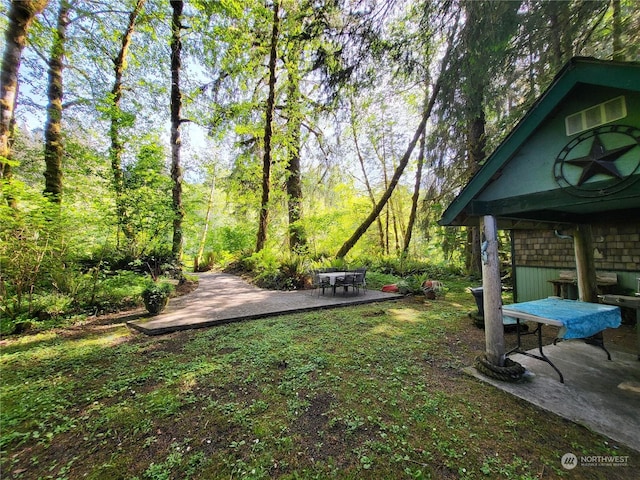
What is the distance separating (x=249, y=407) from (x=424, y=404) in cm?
169

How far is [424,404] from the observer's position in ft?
8.06

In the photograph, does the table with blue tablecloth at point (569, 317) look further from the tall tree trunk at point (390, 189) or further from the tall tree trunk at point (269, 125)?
the tall tree trunk at point (269, 125)

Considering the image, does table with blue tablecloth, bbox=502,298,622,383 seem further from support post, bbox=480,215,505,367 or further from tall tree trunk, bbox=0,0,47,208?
tall tree trunk, bbox=0,0,47,208

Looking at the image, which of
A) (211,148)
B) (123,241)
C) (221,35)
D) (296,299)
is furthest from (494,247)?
(211,148)

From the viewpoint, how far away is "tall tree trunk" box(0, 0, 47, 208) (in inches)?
166

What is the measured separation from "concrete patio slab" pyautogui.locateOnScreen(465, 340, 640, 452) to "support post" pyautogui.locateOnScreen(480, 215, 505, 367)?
1.09 ft

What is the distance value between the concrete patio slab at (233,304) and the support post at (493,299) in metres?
3.78

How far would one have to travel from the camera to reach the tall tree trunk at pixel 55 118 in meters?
6.45

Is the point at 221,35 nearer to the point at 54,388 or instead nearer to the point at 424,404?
the point at 54,388

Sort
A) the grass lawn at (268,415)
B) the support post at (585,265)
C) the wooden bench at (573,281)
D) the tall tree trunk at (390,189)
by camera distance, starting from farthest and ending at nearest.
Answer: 1. the tall tree trunk at (390,189)
2. the wooden bench at (573,281)
3. the support post at (585,265)
4. the grass lawn at (268,415)

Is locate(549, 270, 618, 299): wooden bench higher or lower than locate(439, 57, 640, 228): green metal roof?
lower

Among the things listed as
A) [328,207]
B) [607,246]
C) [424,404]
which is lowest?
[424,404]

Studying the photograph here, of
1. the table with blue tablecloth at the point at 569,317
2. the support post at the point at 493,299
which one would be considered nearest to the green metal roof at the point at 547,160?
the support post at the point at 493,299

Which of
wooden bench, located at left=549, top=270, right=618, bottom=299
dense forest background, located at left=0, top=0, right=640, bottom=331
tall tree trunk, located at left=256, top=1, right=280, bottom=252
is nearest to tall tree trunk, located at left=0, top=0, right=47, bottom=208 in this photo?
dense forest background, located at left=0, top=0, right=640, bottom=331
